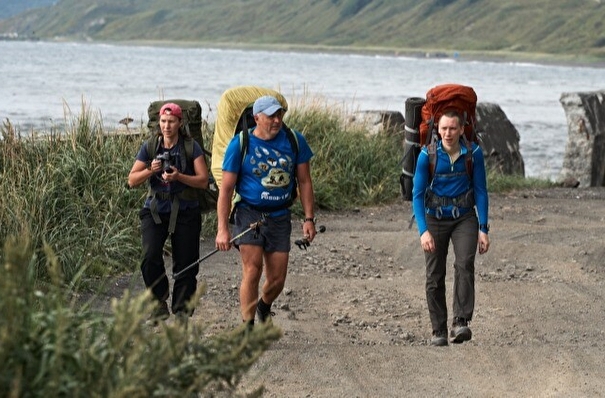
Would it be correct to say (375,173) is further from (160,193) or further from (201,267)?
(160,193)

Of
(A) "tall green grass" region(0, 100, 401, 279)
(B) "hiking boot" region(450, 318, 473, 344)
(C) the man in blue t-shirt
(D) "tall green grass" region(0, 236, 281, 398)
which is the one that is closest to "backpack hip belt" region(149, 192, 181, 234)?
(C) the man in blue t-shirt

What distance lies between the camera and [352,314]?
9188 mm

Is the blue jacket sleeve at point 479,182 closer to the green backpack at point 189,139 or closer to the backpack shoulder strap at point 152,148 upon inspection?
the green backpack at point 189,139

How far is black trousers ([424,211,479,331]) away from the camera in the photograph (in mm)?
7742

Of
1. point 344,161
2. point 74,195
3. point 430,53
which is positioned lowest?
point 430,53

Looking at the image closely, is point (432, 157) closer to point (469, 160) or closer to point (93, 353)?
point (469, 160)

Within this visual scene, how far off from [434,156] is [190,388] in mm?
3675

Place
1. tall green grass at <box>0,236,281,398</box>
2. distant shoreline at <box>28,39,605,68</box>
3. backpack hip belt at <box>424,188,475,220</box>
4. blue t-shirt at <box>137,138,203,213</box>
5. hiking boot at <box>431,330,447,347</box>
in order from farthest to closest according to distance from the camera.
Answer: distant shoreline at <box>28,39,605,68</box>, hiking boot at <box>431,330,447,347</box>, blue t-shirt at <box>137,138,203,213</box>, backpack hip belt at <box>424,188,475,220</box>, tall green grass at <box>0,236,281,398</box>

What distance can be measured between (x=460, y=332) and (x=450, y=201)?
78 cm

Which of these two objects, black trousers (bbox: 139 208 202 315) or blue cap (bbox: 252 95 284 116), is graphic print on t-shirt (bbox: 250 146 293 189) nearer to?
blue cap (bbox: 252 95 284 116)

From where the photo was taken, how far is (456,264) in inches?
309

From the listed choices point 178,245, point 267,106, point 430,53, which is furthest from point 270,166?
point 430,53

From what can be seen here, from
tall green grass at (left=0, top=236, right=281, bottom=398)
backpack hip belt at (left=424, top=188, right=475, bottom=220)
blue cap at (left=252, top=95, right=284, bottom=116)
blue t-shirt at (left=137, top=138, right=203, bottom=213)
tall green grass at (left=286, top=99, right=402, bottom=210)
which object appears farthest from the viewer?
tall green grass at (left=286, top=99, right=402, bottom=210)

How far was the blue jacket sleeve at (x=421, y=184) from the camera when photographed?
24.6 feet
